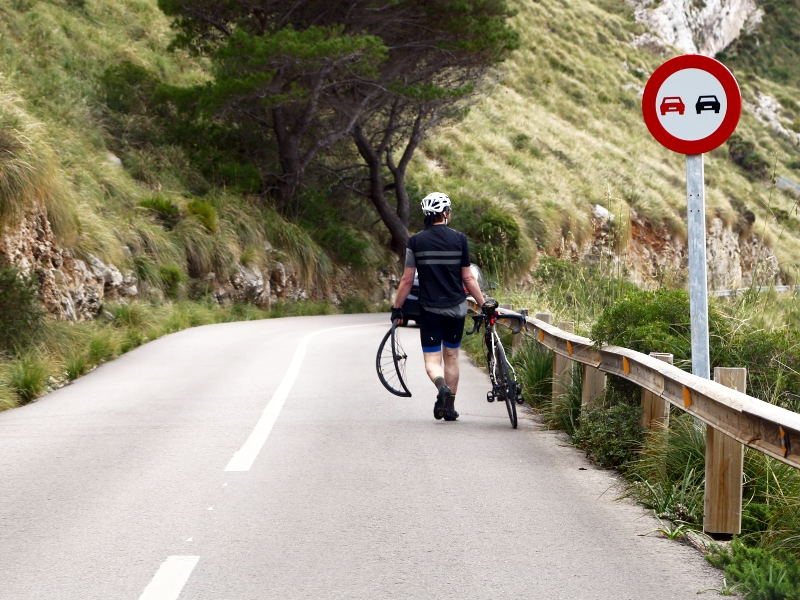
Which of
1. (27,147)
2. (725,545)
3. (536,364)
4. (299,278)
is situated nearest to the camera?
(725,545)

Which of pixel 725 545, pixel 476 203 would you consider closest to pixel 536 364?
pixel 725 545

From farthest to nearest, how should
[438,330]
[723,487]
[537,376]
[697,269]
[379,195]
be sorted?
[379,195]
[537,376]
[438,330]
[697,269]
[723,487]

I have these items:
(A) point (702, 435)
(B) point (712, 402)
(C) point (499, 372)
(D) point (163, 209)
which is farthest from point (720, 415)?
(D) point (163, 209)

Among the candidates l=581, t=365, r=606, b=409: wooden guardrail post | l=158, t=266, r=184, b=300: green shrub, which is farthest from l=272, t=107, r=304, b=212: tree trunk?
l=581, t=365, r=606, b=409: wooden guardrail post

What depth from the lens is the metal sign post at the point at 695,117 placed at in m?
6.89

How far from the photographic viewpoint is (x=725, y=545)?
540 cm

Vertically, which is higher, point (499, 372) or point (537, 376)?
point (499, 372)

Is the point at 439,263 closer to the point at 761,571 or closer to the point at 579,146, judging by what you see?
the point at 761,571

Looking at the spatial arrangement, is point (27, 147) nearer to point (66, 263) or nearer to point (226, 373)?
point (66, 263)

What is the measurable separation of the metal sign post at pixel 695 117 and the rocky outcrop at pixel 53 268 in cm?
1016

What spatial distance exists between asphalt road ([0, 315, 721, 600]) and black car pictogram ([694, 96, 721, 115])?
108 inches

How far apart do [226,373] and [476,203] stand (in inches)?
957

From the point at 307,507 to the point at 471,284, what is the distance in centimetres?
380

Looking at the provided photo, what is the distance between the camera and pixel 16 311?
13195mm
